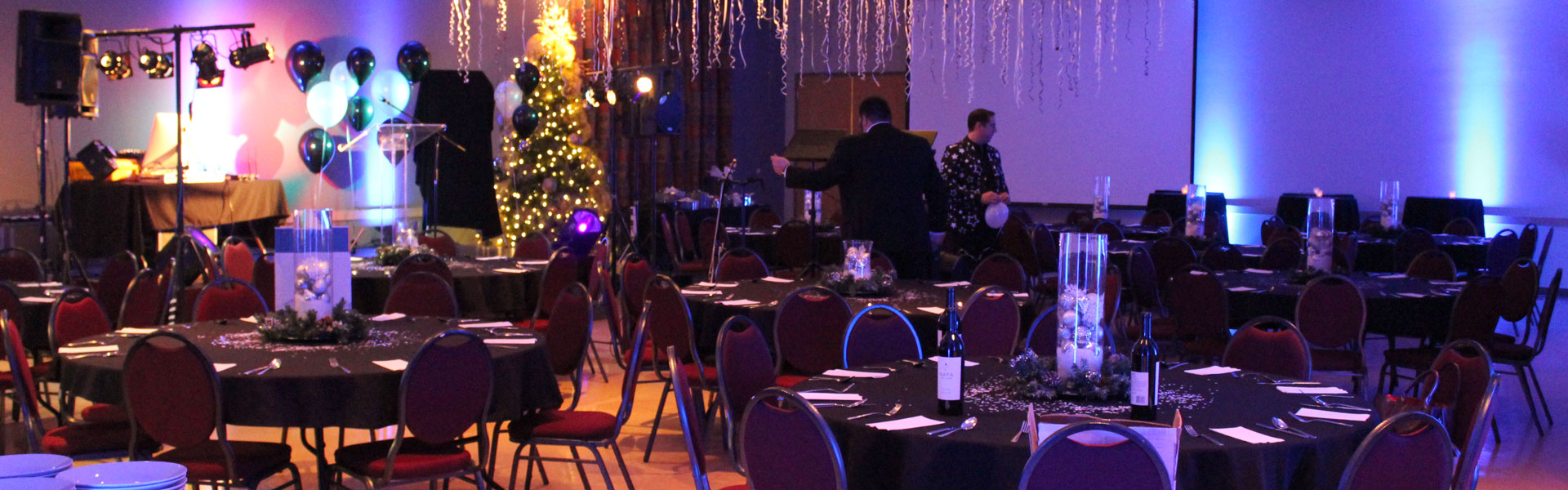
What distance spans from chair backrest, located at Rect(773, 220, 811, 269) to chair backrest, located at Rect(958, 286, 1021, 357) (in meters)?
4.46

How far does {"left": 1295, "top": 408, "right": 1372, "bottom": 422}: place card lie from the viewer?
3113 mm

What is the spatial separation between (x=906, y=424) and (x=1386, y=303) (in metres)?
3.73

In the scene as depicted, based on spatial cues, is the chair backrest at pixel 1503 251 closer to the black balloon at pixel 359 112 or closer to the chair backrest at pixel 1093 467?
the chair backrest at pixel 1093 467

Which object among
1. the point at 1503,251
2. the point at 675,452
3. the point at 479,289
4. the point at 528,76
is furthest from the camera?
the point at 528,76

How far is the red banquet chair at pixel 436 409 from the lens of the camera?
A: 145 inches

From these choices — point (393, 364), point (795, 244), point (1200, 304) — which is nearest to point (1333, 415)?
point (393, 364)

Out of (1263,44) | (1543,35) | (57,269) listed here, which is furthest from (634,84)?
(1543,35)

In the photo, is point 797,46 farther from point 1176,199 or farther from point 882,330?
point 882,330

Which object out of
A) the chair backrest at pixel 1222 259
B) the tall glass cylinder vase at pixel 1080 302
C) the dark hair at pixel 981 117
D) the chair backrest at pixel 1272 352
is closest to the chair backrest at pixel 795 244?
the dark hair at pixel 981 117

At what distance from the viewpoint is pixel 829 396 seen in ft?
11.0

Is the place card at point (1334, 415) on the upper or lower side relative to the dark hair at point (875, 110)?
lower

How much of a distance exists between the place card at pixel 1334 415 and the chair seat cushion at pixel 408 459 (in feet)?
7.68

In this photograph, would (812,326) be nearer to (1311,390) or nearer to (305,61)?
(1311,390)

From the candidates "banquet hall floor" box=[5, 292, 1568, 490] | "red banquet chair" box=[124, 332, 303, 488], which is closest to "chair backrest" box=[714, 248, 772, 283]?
"banquet hall floor" box=[5, 292, 1568, 490]
